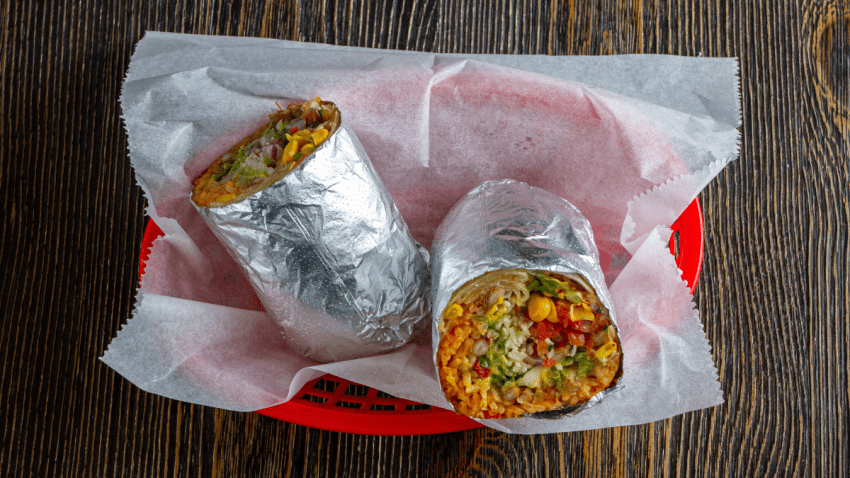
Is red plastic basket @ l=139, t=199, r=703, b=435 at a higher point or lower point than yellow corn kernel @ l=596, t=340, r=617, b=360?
lower

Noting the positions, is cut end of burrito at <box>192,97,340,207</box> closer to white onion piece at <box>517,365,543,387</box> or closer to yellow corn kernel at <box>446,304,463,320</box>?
yellow corn kernel at <box>446,304,463,320</box>

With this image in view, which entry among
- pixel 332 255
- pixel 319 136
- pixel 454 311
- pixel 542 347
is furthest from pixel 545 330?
pixel 319 136

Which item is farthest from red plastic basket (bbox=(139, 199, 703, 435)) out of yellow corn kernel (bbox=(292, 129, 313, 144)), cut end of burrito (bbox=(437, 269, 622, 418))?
yellow corn kernel (bbox=(292, 129, 313, 144))

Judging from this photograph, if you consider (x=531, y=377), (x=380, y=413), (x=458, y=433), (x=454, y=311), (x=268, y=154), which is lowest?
(x=458, y=433)

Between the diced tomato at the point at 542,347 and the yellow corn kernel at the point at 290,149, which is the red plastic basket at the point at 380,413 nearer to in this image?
the diced tomato at the point at 542,347

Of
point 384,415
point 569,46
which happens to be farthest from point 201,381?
point 569,46

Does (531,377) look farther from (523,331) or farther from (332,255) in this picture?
(332,255)
